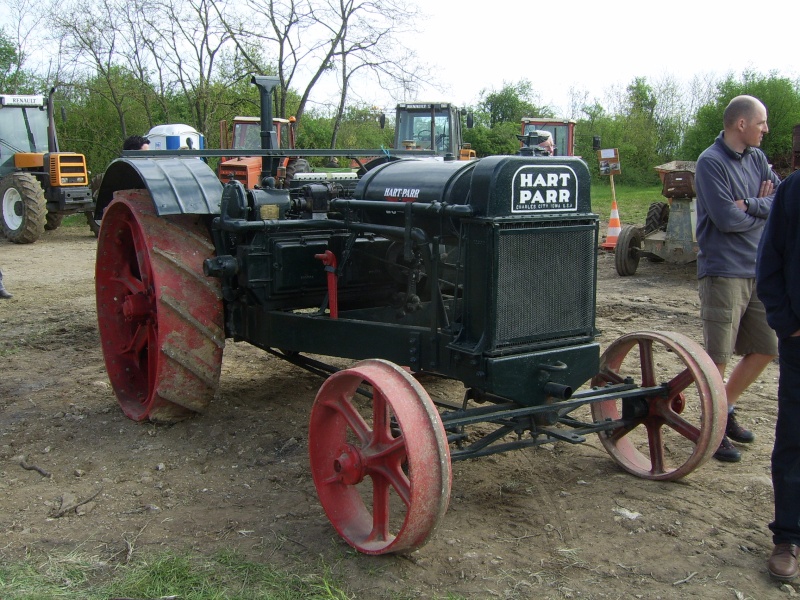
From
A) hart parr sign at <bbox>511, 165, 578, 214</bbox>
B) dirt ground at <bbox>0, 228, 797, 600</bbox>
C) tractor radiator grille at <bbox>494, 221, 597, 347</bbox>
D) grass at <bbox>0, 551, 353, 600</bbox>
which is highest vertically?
hart parr sign at <bbox>511, 165, 578, 214</bbox>

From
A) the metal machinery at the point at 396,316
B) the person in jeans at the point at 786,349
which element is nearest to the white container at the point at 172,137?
the metal machinery at the point at 396,316

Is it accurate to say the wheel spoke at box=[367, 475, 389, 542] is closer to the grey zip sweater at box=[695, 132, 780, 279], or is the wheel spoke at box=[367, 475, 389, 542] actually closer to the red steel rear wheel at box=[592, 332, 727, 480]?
the red steel rear wheel at box=[592, 332, 727, 480]

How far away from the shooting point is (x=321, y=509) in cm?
345

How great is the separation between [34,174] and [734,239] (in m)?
13.4

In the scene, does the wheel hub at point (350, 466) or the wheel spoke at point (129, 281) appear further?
the wheel spoke at point (129, 281)

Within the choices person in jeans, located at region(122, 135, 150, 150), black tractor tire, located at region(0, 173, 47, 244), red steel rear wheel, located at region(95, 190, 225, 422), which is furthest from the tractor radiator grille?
black tractor tire, located at region(0, 173, 47, 244)

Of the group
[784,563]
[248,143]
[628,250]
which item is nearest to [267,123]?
[784,563]

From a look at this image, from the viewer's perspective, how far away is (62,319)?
7.13 meters

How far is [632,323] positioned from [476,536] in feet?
14.2

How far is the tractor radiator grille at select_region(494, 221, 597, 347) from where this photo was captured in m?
3.14

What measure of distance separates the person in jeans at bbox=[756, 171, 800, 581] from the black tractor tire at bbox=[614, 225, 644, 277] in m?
6.85

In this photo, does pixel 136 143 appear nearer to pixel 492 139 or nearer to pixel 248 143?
pixel 248 143

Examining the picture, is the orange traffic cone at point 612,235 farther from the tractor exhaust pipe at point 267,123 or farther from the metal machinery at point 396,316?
the tractor exhaust pipe at point 267,123

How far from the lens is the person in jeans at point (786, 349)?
2904 millimetres
